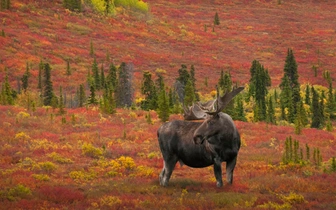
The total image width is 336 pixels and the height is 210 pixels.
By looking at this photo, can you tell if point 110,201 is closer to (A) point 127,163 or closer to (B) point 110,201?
(B) point 110,201

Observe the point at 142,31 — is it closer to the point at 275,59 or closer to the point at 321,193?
the point at 275,59

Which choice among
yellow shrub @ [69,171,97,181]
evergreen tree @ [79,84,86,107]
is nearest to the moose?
yellow shrub @ [69,171,97,181]

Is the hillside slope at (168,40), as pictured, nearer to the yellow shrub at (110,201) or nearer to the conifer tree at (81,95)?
the conifer tree at (81,95)

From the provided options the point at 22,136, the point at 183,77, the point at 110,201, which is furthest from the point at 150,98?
the point at 110,201

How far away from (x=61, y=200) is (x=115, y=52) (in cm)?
5875

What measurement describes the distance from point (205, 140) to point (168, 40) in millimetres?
70757

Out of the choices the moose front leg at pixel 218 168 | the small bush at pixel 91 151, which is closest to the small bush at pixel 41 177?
the small bush at pixel 91 151

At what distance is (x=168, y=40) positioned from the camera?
270 feet

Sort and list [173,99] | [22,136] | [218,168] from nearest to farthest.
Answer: [218,168] → [22,136] → [173,99]

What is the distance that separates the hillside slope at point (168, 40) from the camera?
62.1 m

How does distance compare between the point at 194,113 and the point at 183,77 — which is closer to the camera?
the point at 194,113

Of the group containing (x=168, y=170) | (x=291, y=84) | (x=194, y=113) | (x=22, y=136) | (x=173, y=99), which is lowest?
(x=173, y=99)

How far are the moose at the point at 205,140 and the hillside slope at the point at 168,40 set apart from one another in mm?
40005

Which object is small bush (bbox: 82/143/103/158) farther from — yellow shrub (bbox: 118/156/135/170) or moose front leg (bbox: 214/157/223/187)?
moose front leg (bbox: 214/157/223/187)
